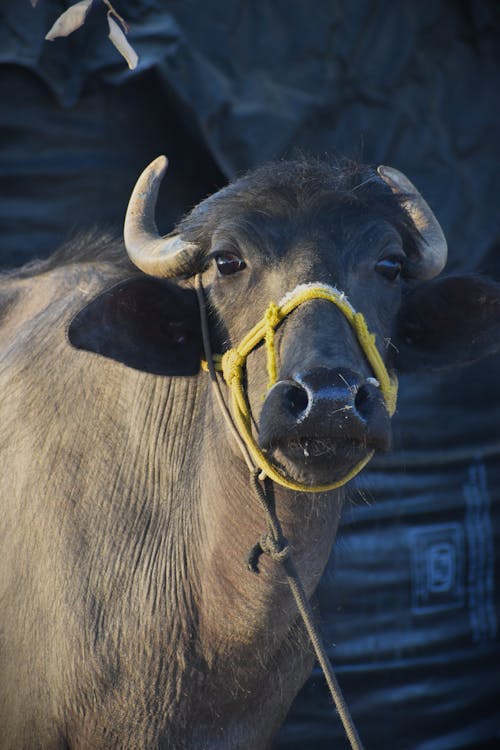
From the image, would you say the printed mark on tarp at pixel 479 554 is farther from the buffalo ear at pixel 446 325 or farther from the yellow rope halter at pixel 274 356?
the yellow rope halter at pixel 274 356

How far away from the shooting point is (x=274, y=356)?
9.71 feet

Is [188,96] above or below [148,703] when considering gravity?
above

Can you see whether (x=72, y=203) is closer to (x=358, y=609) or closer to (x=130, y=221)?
(x=130, y=221)

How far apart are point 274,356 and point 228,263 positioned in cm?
49

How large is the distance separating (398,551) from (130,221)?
308 cm

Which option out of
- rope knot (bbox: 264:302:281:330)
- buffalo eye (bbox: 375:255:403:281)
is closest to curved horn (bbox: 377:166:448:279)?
buffalo eye (bbox: 375:255:403:281)

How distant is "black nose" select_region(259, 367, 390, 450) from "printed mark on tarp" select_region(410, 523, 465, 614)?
10.9 feet

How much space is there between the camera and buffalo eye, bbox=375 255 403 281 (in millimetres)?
3312

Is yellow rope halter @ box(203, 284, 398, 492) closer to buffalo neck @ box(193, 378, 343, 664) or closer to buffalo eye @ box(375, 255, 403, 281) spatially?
buffalo neck @ box(193, 378, 343, 664)

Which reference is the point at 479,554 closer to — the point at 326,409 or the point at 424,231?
the point at 424,231

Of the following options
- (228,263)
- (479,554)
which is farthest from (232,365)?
(479,554)

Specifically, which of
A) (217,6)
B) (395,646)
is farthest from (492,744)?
(217,6)

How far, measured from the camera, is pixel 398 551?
5.95 m

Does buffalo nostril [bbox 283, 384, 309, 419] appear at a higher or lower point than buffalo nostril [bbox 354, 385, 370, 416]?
higher
